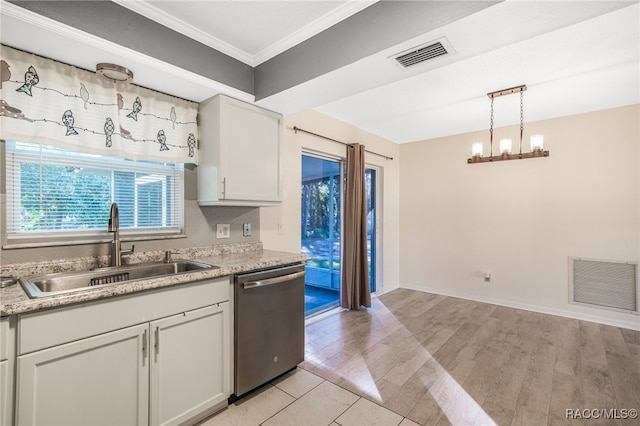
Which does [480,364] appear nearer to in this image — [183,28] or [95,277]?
[95,277]

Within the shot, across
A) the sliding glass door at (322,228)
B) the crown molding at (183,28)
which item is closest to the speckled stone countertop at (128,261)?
the sliding glass door at (322,228)

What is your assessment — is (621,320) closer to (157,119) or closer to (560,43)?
(560,43)

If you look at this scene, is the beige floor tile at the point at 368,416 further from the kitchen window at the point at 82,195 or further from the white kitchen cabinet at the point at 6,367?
the kitchen window at the point at 82,195

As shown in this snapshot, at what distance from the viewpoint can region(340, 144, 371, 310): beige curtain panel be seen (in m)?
3.85

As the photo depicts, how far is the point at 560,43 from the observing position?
7.07ft

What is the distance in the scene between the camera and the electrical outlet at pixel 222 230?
261cm

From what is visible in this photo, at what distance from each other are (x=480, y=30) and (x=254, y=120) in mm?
1644

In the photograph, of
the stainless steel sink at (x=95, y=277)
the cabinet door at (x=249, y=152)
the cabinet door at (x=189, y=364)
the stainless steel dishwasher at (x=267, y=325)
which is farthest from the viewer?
the cabinet door at (x=249, y=152)

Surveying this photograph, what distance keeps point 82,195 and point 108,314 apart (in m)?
0.95

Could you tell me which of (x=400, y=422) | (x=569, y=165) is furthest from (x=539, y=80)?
(x=400, y=422)

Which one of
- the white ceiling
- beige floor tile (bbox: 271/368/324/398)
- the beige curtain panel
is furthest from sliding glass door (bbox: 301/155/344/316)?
beige floor tile (bbox: 271/368/324/398)

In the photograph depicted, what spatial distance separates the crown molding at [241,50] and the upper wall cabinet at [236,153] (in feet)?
1.11

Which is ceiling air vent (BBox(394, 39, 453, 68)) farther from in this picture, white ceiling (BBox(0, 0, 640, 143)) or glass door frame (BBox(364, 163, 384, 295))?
glass door frame (BBox(364, 163, 384, 295))

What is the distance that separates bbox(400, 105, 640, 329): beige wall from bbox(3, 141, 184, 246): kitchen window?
3782 mm
